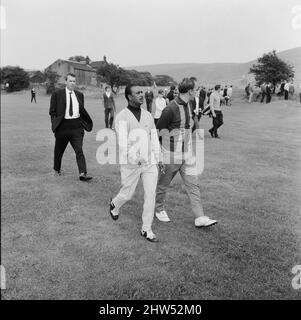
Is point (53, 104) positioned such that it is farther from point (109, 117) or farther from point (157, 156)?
point (109, 117)

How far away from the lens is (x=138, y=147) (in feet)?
15.8

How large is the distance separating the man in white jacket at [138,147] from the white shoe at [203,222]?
71 cm

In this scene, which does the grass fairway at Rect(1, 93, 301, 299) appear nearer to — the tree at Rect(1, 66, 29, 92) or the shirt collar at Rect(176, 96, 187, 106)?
the tree at Rect(1, 66, 29, 92)

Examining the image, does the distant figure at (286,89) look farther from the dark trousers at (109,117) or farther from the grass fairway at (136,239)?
the grass fairway at (136,239)

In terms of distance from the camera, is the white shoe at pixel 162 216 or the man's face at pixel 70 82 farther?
the man's face at pixel 70 82

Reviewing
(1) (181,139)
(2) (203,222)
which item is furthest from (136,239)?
(1) (181,139)

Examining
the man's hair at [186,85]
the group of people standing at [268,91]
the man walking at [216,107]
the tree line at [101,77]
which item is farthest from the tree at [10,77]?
the group of people standing at [268,91]

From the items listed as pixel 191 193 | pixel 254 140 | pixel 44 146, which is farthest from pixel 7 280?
pixel 254 140

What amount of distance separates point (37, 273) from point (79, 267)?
414 millimetres

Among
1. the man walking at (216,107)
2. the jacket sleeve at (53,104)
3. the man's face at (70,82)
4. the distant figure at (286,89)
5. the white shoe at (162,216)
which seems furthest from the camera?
the distant figure at (286,89)

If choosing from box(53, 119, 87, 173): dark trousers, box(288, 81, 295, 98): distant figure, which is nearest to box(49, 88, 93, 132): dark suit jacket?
box(53, 119, 87, 173): dark trousers

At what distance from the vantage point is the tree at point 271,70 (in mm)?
25719

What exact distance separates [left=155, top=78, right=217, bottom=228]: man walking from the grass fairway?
0.34m
